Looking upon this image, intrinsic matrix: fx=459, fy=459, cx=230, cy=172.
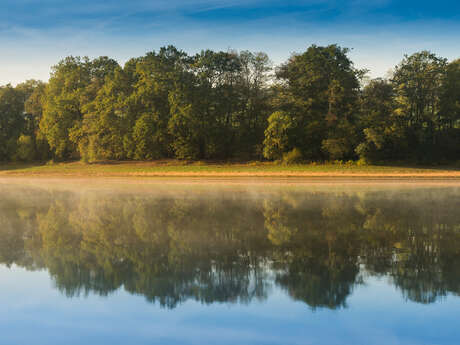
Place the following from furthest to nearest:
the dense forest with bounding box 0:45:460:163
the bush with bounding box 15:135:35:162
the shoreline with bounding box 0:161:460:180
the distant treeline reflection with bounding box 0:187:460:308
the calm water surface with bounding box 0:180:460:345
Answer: the bush with bounding box 15:135:35:162
the dense forest with bounding box 0:45:460:163
the shoreline with bounding box 0:161:460:180
the distant treeline reflection with bounding box 0:187:460:308
the calm water surface with bounding box 0:180:460:345

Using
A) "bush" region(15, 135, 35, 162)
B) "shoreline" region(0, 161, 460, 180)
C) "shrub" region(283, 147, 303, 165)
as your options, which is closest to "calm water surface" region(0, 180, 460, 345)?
"shoreline" region(0, 161, 460, 180)

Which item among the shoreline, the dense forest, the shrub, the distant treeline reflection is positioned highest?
the dense forest

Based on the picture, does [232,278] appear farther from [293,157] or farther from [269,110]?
[269,110]

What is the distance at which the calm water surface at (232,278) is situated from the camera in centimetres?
618

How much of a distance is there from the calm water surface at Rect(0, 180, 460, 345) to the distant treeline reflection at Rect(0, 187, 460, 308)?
0.12 feet

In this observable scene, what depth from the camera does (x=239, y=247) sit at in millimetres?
10758

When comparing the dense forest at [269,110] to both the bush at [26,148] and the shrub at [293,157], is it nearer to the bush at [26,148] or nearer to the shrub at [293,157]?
the shrub at [293,157]

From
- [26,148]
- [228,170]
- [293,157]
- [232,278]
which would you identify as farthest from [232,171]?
[232,278]

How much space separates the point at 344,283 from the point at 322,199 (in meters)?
12.3

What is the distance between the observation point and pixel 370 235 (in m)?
12.0

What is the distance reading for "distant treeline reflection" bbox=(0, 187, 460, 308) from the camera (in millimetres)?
7914

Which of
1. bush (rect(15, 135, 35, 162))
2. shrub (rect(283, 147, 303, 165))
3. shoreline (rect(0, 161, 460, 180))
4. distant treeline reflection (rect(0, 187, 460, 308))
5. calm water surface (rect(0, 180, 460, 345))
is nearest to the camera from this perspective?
calm water surface (rect(0, 180, 460, 345))

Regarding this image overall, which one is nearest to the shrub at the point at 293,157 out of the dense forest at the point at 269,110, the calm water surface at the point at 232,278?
the dense forest at the point at 269,110

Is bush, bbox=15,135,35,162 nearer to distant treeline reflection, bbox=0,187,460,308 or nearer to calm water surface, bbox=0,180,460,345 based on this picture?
distant treeline reflection, bbox=0,187,460,308
